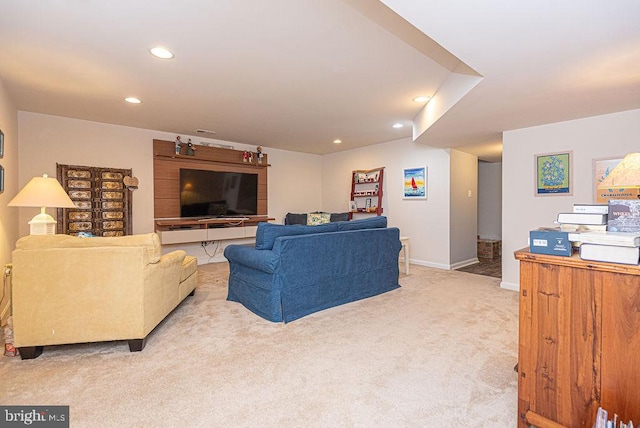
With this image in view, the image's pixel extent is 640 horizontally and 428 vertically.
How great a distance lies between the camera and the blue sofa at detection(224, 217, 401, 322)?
2.81 m

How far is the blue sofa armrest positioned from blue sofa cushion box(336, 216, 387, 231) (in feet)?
2.91

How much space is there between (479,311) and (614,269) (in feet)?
6.95

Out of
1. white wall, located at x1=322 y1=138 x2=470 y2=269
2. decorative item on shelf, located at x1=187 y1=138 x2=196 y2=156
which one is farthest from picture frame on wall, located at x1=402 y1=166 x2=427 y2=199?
decorative item on shelf, located at x1=187 y1=138 x2=196 y2=156

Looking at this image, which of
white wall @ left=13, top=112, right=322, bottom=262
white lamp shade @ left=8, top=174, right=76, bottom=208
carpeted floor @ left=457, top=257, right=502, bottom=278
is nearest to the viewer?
white lamp shade @ left=8, top=174, right=76, bottom=208

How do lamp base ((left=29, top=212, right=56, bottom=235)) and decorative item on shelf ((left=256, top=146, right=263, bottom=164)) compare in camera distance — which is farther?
decorative item on shelf ((left=256, top=146, right=263, bottom=164))

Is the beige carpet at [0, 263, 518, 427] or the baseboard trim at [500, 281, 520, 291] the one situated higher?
the baseboard trim at [500, 281, 520, 291]

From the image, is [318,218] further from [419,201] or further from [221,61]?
[221,61]

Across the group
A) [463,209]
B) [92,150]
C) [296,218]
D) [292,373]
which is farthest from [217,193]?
[463,209]

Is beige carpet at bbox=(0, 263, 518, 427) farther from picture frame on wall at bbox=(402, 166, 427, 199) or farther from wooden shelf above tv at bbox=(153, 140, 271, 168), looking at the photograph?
wooden shelf above tv at bbox=(153, 140, 271, 168)

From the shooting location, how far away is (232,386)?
1.81 m

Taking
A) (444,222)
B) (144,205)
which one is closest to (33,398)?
(144,205)

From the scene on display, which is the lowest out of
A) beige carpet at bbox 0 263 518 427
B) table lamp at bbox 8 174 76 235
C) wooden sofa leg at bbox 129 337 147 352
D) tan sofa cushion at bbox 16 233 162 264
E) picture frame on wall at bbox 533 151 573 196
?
beige carpet at bbox 0 263 518 427

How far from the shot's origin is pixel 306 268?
295 centimetres

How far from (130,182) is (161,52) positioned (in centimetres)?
292
